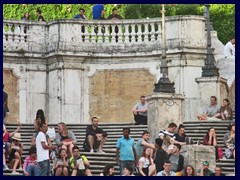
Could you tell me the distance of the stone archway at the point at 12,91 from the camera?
4669cm

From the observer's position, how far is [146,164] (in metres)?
37.1

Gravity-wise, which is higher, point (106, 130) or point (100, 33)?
point (100, 33)

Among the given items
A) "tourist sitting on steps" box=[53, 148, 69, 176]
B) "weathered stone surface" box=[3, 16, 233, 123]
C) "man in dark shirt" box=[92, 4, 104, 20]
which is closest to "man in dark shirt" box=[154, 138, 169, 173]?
"tourist sitting on steps" box=[53, 148, 69, 176]

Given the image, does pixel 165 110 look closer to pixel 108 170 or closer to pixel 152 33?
pixel 108 170

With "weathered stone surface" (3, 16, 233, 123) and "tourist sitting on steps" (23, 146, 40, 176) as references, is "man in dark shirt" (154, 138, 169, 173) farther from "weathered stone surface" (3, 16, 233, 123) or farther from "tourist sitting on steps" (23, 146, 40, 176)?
"weathered stone surface" (3, 16, 233, 123)

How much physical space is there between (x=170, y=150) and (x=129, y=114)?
8975 mm

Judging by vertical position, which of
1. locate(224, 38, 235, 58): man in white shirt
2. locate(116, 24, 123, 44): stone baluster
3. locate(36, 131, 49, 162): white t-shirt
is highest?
locate(116, 24, 123, 44): stone baluster

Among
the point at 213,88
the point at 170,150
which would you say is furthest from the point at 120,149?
the point at 213,88

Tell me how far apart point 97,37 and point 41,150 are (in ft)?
35.3

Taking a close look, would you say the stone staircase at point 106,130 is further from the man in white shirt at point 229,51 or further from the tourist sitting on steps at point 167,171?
the man in white shirt at point 229,51

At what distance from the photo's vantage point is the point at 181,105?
4141 cm

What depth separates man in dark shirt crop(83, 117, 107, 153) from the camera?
130 ft

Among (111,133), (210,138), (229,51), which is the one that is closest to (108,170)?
(210,138)

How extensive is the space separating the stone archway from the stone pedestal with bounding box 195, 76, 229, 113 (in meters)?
5.17
